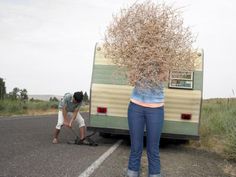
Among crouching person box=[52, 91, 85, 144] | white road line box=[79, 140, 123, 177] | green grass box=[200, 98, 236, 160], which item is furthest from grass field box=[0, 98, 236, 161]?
crouching person box=[52, 91, 85, 144]

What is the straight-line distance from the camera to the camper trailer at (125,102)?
12.6 meters

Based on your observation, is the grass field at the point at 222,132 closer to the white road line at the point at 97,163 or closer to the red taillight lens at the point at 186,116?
the red taillight lens at the point at 186,116

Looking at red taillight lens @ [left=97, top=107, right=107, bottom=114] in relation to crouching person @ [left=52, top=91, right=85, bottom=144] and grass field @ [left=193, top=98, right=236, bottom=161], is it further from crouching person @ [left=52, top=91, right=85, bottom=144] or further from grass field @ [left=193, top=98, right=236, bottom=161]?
grass field @ [left=193, top=98, right=236, bottom=161]

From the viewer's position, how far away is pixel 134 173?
7094 mm

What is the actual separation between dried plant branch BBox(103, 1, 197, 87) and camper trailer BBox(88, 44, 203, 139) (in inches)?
207

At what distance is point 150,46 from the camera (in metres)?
6.86

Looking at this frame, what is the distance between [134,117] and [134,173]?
32.7 inches

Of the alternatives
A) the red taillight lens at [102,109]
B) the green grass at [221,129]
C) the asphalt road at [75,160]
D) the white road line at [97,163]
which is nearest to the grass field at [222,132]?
the green grass at [221,129]

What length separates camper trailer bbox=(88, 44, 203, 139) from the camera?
41.2 feet

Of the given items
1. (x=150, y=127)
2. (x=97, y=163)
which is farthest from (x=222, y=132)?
(x=150, y=127)

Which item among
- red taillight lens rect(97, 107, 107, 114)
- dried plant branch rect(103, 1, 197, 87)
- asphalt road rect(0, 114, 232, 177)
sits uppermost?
dried plant branch rect(103, 1, 197, 87)

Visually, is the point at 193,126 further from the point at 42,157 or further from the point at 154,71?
the point at 154,71

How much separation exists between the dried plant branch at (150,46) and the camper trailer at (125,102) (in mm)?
5254

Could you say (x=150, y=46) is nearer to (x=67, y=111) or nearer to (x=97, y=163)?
(x=97, y=163)
